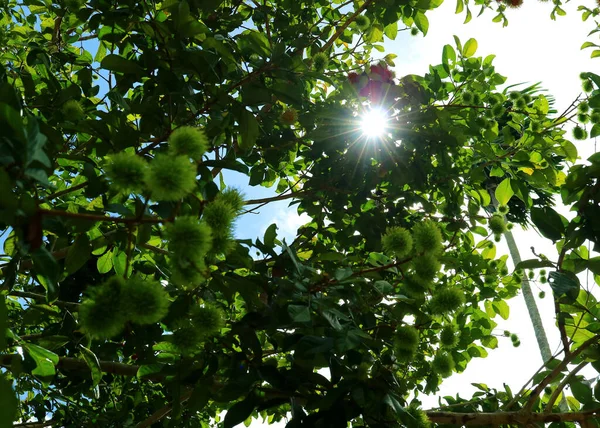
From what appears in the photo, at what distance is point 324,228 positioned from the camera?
2916 millimetres

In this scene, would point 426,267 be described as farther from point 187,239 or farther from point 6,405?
point 6,405

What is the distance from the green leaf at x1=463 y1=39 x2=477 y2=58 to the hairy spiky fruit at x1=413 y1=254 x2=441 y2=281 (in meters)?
2.06

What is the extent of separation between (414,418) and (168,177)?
106 cm

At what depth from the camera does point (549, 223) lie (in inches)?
70.6

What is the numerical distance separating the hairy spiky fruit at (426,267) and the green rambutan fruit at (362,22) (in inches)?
87.5

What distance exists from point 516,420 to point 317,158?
1.76 meters

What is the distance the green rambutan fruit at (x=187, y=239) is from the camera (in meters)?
0.95

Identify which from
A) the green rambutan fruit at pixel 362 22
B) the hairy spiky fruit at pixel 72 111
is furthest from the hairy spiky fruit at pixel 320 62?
the hairy spiky fruit at pixel 72 111

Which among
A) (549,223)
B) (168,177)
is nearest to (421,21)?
(549,223)

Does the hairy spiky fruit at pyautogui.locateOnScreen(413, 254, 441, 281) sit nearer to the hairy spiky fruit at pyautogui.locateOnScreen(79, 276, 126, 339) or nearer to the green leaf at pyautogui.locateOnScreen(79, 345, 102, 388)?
the hairy spiky fruit at pyautogui.locateOnScreen(79, 276, 126, 339)

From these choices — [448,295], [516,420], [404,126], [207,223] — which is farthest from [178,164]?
[404,126]

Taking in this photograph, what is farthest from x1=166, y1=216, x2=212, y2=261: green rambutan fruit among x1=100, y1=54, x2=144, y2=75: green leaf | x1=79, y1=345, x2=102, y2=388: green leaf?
x1=79, y1=345, x2=102, y2=388: green leaf

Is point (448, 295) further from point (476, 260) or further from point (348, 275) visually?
point (476, 260)

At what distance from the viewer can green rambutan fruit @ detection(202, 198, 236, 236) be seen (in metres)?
1.10
